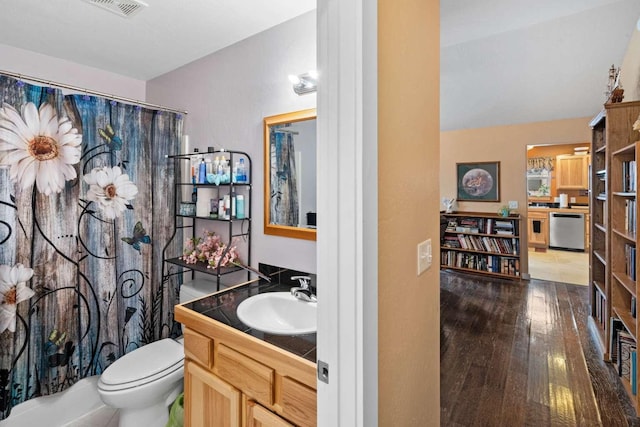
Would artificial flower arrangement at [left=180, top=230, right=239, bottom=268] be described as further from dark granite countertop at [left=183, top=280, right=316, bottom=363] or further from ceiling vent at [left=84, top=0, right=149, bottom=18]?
ceiling vent at [left=84, top=0, right=149, bottom=18]

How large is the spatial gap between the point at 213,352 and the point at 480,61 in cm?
419

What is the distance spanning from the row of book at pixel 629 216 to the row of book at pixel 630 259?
12 cm

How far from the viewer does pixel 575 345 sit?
108 inches

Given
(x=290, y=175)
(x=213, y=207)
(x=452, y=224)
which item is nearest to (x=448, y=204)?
(x=452, y=224)

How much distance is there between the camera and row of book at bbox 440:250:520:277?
4.80 m

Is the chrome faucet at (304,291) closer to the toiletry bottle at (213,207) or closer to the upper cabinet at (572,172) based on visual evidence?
the toiletry bottle at (213,207)

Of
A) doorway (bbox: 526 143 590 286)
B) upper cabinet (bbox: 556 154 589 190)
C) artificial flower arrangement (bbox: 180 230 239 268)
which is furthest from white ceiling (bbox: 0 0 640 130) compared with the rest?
upper cabinet (bbox: 556 154 589 190)

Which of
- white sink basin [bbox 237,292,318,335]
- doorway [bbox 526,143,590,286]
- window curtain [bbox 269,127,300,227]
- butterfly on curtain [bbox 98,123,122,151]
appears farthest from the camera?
doorway [bbox 526,143,590,286]

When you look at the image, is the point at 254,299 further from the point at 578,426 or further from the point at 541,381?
the point at 541,381

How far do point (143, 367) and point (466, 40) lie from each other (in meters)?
3.95

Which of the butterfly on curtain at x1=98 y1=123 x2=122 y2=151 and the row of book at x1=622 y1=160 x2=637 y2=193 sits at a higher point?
the butterfly on curtain at x1=98 y1=123 x2=122 y2=151

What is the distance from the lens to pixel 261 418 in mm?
1190

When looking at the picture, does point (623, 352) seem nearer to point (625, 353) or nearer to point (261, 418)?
point (625, 353)

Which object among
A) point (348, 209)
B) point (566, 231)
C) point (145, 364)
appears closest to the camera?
point (348, 209)
